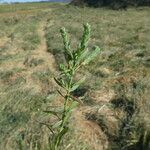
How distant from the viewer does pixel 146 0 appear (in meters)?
Result: 42.8

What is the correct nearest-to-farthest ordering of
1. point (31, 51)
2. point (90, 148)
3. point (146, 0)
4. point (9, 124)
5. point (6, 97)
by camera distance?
point (90, 148) → point (9, 124) → point (6, 97) → point (31, 51) → point (146, 0)

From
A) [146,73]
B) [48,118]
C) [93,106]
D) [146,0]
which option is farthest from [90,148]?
[146,0]

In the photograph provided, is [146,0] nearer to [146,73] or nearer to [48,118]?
[146,73]

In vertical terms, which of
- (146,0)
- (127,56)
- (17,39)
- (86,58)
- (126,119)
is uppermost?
(86,58)

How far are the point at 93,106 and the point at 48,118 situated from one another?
157 cm

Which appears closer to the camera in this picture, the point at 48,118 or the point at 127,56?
the point at 48,118

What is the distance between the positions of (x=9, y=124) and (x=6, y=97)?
213cm

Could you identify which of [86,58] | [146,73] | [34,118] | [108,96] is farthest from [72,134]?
[86,58]

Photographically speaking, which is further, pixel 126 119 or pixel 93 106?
pixel 93 106

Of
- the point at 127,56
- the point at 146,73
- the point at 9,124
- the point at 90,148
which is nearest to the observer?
the point at 90,148

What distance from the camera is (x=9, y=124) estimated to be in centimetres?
893

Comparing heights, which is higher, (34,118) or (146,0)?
(34,118)

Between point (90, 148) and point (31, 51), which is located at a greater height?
point (90, 148)

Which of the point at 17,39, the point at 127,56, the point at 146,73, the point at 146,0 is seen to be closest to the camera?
the point at 146,73
